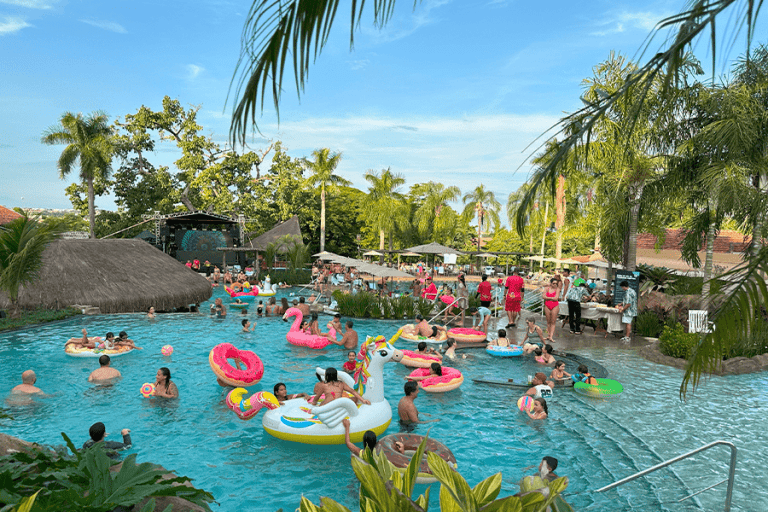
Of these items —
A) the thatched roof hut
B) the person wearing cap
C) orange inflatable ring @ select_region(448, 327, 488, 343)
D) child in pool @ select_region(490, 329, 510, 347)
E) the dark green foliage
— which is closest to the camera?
the dark green foliage

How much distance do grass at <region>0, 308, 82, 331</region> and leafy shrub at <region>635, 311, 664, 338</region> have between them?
65.7 ft

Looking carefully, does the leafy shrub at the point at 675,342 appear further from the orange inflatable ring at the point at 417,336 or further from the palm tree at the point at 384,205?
the palm tree at the point at 384,205

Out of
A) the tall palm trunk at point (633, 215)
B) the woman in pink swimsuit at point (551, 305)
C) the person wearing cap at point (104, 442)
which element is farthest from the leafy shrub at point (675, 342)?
the person wearing cap at point (104, 442)

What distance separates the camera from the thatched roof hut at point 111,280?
18.8 meters

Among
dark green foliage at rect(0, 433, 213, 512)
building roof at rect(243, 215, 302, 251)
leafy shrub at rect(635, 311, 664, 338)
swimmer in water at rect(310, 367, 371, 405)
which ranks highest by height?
building roof at rect(243, 215, 302, 251)

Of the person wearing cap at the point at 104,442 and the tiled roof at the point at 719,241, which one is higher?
the tiled roof at the point at 719,241

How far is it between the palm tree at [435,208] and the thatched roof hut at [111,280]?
101ft

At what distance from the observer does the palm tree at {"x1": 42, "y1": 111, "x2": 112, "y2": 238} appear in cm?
3412

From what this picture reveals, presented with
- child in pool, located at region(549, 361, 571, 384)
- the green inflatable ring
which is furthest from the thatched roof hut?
the green inflatable ring

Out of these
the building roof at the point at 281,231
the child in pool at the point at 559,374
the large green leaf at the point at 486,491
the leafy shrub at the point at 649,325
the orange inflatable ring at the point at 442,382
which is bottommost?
the orange inflatable ring at the point at 442,382

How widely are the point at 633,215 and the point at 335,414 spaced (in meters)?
15.2

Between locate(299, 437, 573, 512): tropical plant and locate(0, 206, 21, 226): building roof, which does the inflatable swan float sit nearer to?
locate(299, 437, 573, 512): tropical plant

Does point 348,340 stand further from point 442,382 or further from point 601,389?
point 601,389

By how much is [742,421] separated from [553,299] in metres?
6.03
